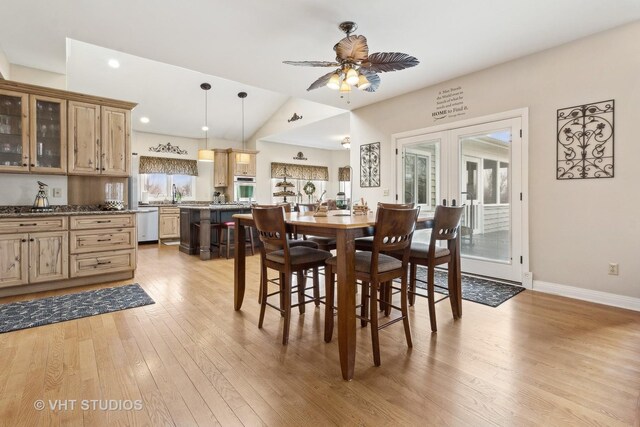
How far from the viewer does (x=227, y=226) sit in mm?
5461

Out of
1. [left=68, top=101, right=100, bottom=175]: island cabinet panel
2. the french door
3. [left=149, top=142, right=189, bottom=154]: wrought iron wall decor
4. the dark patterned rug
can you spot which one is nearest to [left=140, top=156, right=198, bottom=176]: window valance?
[left=149, top=142, right=189, bottom=154]: wrought iron wall decor

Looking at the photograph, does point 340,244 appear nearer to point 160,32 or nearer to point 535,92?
point 160,32

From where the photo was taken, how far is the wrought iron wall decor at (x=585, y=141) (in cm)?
300

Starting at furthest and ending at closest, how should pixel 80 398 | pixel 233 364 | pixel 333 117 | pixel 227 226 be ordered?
pixel 333 117 < pixel 227 226 < pixel 233 364 < pixel 80 398

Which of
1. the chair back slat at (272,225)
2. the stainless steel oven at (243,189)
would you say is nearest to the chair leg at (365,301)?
the chair back slat at (272,225)

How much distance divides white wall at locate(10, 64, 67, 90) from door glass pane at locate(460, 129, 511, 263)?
5.00 metres

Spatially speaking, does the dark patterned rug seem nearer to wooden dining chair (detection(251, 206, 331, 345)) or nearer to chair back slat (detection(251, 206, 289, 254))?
wooden dining chair (detection(251, 206, 331, 345))

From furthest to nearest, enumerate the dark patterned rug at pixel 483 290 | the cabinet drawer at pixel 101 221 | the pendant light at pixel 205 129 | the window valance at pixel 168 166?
1. the window valance at pixel 168 166
2. the pendant light at pixel 205 129
3. the cabinet drawer at pixel 101 221
4. the dark patterned rug at pixel 483 290

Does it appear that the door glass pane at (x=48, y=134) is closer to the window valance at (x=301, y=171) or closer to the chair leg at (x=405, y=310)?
the chair leg at (x=405, y=310)

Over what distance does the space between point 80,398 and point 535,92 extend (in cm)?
456

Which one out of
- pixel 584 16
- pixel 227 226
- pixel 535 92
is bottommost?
pixel 227 226

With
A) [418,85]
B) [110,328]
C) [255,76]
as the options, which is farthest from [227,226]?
[418,85]

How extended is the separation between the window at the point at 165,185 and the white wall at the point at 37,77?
421cm

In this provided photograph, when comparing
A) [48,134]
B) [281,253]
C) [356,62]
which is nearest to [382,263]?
[281,253]
